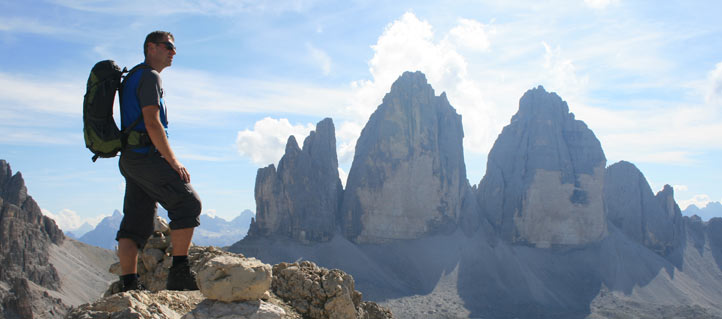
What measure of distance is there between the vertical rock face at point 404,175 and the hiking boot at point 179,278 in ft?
261

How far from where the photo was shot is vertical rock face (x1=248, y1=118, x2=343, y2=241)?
81.9 meters

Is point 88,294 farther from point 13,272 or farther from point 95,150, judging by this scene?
point 95,150

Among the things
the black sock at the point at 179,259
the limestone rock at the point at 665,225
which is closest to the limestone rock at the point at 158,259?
the black sock at the point at 179,259

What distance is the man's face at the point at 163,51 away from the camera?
5.32 meters

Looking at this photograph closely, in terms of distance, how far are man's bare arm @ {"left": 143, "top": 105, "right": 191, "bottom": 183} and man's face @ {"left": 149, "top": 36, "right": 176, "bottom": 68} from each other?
0.76 metres

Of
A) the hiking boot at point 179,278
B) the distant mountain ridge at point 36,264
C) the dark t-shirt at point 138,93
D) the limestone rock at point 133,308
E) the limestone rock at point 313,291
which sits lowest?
the distant mountain ridge at point 36,264

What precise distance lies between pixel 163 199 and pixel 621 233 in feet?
352

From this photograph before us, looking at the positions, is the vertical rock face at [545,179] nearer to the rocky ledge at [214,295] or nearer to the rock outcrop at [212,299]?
the rocky ledge at [214,295]

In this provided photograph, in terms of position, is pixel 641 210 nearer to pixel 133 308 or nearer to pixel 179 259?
pixel 179 259

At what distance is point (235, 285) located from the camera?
4.94m

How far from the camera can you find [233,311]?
488cm

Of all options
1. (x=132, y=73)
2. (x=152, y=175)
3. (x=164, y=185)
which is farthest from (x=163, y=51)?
(x=164, y=185)

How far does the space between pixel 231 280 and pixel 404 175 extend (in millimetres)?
81108

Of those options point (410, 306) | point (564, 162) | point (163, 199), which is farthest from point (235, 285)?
point (564, 162)
